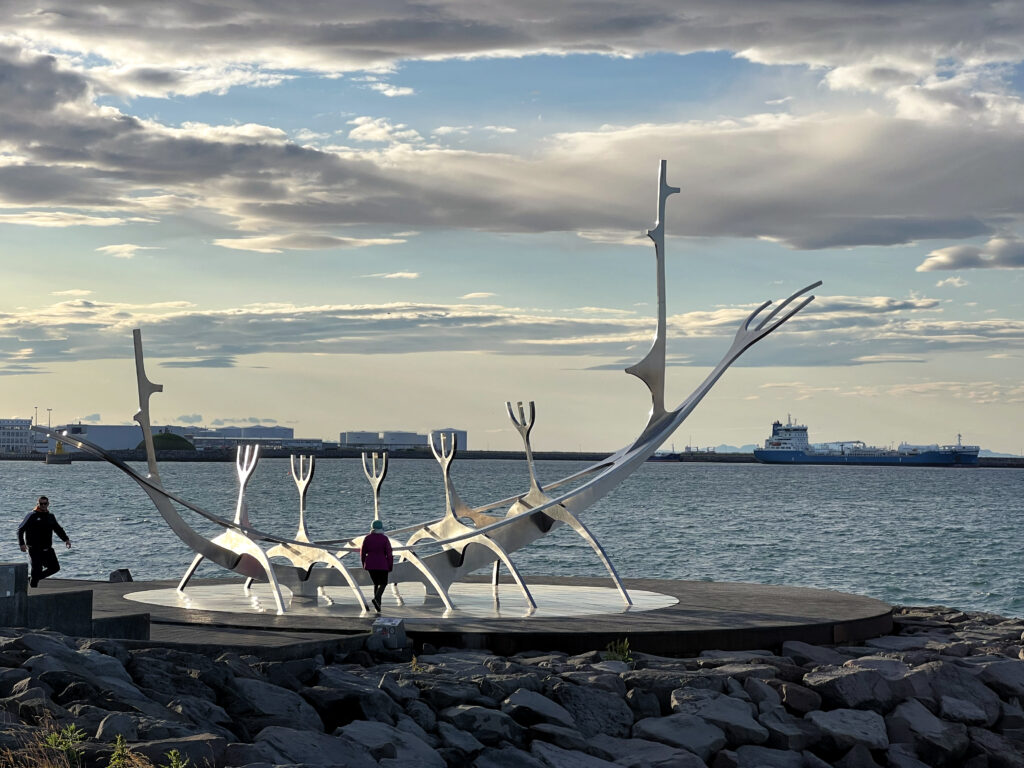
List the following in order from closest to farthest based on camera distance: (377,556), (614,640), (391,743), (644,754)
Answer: (391,743) → (644,754) → (614,640) → (377,556)

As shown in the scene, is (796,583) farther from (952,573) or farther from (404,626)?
(404,626)

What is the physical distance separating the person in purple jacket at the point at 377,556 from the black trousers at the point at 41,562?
4036 millimetres

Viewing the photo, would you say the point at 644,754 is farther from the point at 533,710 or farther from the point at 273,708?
the point at 273,708

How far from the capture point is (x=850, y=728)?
12367mm

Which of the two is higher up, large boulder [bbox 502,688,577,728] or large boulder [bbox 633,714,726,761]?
large boulder [bbox 502,688,577,728]

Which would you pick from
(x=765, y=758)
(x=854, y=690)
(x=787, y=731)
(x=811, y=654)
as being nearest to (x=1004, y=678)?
(x=811, y=654)

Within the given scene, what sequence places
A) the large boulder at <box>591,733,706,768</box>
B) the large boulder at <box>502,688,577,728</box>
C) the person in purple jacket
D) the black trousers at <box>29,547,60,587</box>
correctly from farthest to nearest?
the black trousers at <box>29,547,60,587</box>
the person in purple jacket
the large boulder at <box>502,688,577,728</box>
the large boulder at <box>591,733,706,768</box>

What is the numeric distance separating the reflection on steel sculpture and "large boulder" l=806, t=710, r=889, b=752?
427cm

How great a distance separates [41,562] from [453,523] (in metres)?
5.24

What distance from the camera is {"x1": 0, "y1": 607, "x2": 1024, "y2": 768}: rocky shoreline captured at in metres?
8.77

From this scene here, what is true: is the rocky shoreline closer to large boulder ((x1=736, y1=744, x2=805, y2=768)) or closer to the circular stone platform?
large boulder ((x1=736, y1=744, x2=805, y2=768))

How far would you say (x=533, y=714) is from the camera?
11242mm

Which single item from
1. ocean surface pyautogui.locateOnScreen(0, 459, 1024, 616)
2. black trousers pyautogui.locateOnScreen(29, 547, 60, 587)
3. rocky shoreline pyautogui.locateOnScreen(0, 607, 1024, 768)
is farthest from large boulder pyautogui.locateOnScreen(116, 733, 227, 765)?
ocean surface pyautogui.locateOnScreen(0, 459, 1024, 616)

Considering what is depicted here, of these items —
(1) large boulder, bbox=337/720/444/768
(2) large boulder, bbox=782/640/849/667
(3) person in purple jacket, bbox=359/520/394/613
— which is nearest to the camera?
(1) large boulder, bbox=337/720/444/768
